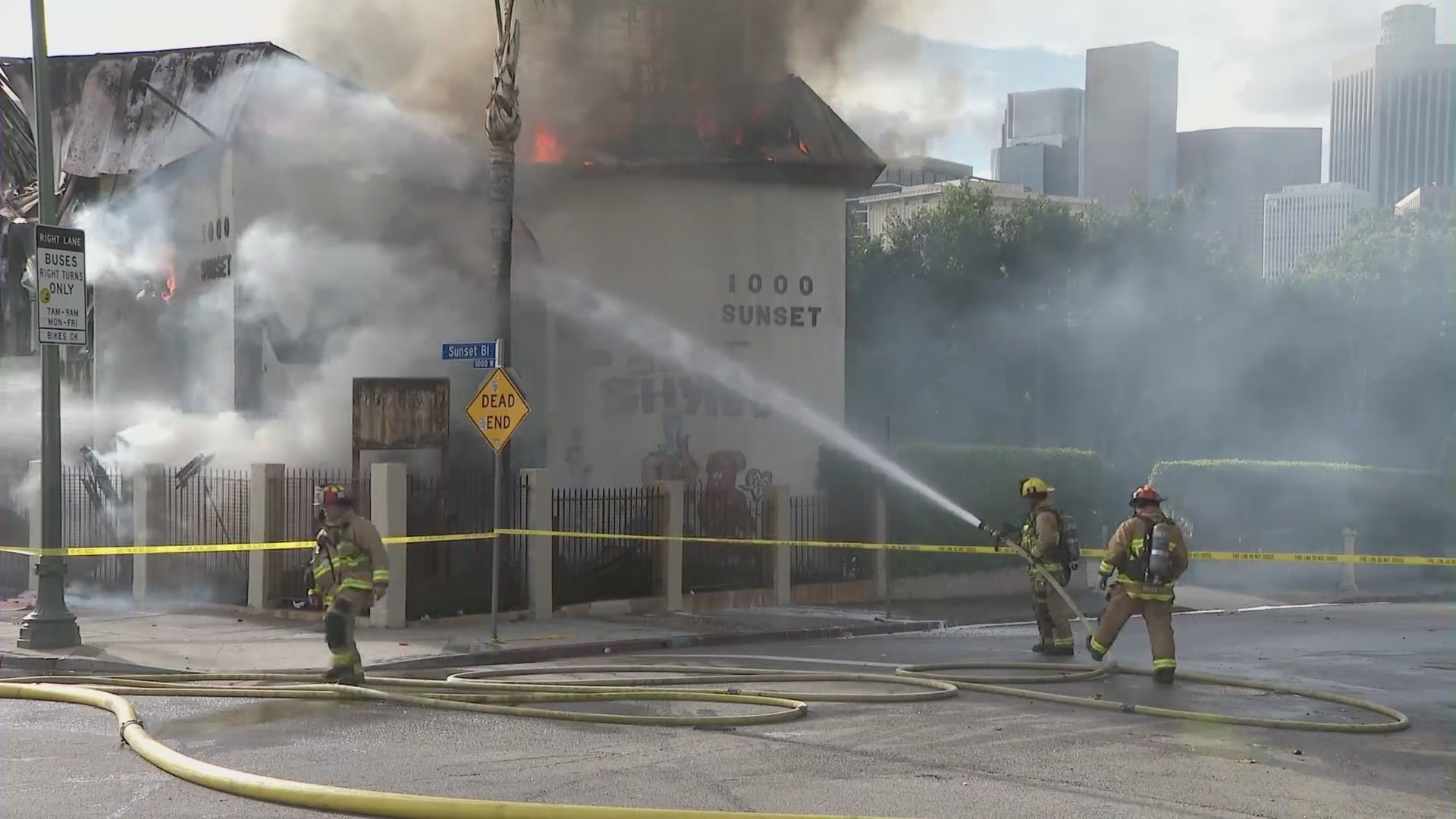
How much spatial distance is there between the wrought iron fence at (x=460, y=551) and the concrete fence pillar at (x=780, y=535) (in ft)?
10.1

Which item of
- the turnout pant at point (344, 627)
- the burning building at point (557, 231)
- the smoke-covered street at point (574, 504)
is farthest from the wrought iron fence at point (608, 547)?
the turnout pant at point (344, 627)

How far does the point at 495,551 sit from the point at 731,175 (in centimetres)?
895

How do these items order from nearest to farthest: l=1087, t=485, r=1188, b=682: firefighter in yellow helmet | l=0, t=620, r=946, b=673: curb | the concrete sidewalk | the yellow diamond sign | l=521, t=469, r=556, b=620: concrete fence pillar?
l=1087, t=485, r=1188, b=682: firefighter in yellow helmet, l=0, t=620, r=946, b=673: curb, the concrete sidewalk, the yellow diamond sign, l=521, t=469, r=556, b=620: concrete fence pillar

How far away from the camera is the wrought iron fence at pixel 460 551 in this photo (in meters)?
14.9

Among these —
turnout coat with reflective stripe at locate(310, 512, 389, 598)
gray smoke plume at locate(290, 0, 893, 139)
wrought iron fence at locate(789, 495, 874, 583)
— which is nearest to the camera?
turnout coat with reflective stripe at locate(310, 512, 389, 598)

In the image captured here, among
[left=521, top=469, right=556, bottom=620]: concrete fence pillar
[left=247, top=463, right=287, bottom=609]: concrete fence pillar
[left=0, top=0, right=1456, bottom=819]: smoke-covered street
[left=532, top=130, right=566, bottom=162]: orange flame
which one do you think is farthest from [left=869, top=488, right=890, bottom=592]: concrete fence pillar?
[left=247, top=463, right=287, bottom=609]: concrete fence pillar

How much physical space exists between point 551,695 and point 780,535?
8120 mm

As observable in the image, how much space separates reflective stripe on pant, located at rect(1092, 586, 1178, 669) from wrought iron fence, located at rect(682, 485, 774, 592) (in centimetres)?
607

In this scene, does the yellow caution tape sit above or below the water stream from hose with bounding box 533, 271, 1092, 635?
below

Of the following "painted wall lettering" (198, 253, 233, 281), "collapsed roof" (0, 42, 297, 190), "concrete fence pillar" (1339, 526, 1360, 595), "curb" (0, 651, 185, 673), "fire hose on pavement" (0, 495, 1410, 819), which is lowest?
"concrete fence pillar" (1339, 526, 1360, 595)

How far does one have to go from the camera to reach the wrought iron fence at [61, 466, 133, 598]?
16.7 m

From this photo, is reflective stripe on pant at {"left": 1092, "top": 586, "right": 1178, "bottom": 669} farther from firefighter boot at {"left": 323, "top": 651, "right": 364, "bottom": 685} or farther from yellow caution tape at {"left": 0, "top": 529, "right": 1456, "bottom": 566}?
firefighter boot at {"left": 323, "top": 651, "right": 364, "bottom": 685}

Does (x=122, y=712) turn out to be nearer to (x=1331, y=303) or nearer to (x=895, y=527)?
(x=895, y=527)

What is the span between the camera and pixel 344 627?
9.55 m
